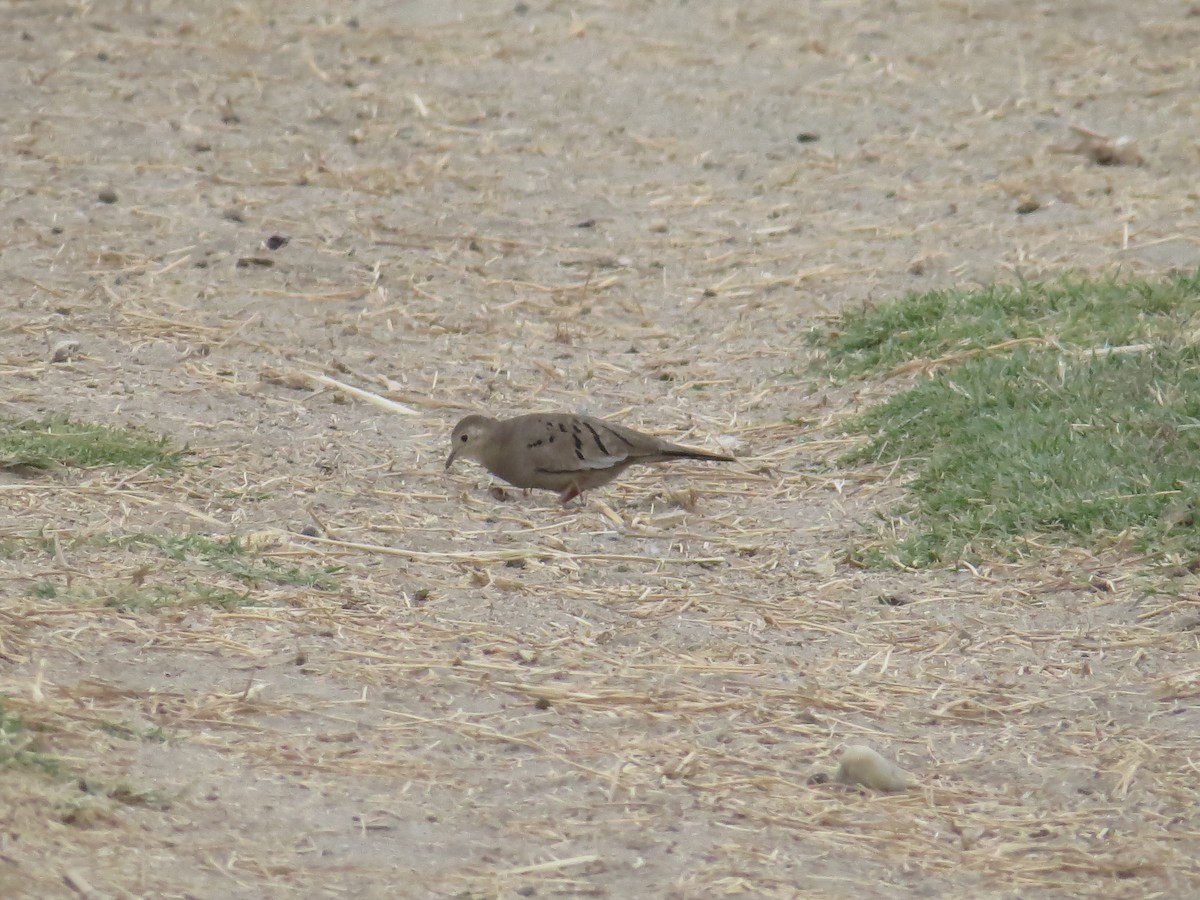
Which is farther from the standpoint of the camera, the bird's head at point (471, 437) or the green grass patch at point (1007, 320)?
the green grass patch at point (1007, 320)

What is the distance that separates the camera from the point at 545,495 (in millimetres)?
6977

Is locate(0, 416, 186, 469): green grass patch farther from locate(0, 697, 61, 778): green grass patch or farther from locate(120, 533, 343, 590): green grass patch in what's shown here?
locate(0, 697, 61, 778): green grass patch

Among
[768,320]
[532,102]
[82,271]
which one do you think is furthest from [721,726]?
[532,102]

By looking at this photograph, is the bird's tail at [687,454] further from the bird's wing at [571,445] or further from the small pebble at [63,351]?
the small pebble at [63,351]

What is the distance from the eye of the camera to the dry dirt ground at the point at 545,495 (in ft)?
13.2

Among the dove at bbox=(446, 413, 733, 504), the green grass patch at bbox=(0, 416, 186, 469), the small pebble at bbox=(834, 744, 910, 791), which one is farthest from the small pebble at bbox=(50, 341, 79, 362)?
the small pebble at bbox=(834, 744, 910, 791)

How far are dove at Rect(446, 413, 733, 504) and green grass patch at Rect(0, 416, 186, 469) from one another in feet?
3.45

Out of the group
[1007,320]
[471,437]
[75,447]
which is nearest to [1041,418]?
[1007,320]

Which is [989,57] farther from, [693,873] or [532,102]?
[693,873]

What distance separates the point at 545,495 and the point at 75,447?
5.77ft

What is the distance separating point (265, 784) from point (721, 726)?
1.21m

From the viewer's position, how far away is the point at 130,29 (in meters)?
12.1

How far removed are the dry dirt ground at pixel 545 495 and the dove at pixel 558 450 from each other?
14cm

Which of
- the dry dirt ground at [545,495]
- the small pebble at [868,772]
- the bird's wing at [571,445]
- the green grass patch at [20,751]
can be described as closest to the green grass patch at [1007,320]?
the dry dirt ground at [545,495]
